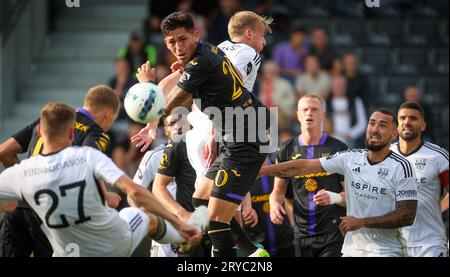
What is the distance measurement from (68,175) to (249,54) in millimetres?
2741

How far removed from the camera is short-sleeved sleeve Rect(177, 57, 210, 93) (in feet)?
29.2

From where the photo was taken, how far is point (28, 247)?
32.0 feet

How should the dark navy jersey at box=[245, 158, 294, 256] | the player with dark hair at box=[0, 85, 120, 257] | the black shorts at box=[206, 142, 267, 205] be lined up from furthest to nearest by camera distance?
the dark navy jersey at box=[245, 158, 294, 256] → the player with dark hair at box=[0, 85, 120, 257] → the black shorts at box=[206, 142, 267, 205]

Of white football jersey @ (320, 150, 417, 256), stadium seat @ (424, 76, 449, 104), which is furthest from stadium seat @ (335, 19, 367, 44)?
white football jersey @ (320, 150, 417, 256)

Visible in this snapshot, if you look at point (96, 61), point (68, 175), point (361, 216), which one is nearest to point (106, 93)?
point (68, 175)

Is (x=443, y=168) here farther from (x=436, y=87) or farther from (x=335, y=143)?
(x=436, y=87)

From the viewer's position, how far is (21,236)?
9711 mm

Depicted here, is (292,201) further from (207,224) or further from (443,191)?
(207,224)

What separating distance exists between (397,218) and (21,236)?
383cm

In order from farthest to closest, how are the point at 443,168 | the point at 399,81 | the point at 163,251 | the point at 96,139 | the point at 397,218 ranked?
the point at 399,81
the point at 163,251
the point at 443,168
the point at 397,218
the point at 96,139

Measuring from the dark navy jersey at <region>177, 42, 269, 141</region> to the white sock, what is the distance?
51.7 inches

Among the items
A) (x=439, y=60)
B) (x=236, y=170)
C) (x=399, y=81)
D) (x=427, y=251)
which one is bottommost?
(x=427, y=251)

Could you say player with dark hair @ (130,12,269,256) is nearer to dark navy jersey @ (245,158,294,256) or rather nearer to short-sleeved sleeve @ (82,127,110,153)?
short-sleeved sleeve @ (82,127,110,153)

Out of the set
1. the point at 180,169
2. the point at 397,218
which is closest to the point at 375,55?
the point at 180,169
